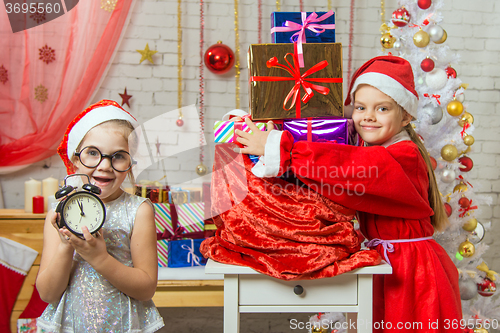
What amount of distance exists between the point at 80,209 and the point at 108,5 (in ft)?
6.20

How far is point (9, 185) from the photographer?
249cm

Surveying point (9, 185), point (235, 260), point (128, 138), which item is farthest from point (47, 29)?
point (235, 260)

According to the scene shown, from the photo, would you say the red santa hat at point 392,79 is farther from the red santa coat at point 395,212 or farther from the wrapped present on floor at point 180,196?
the wrapped present on floor at point 180,196

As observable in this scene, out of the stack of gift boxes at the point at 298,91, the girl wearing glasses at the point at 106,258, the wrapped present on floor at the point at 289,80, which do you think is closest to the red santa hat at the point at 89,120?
the girl wearing glasses at the point at 106,258

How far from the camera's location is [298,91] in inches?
46.7

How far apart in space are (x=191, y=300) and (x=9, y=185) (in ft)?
4.83

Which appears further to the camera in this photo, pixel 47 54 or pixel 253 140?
pixel 47 54

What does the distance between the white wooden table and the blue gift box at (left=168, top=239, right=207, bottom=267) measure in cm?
97

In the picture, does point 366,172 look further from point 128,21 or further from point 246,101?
point 128,21

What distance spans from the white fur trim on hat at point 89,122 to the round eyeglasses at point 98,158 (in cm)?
7

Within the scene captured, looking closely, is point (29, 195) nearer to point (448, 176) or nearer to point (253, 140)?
point (253, 140)

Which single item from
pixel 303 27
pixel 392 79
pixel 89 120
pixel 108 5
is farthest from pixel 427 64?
pixel 108 5

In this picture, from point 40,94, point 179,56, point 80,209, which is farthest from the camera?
point 179,56

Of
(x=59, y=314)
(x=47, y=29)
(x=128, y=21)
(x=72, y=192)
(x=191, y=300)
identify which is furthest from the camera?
(x=128, y=21)
